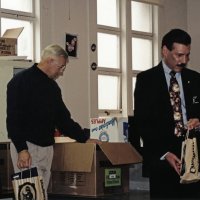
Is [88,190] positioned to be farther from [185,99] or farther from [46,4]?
[46,4]

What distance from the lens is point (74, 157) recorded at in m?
3.59

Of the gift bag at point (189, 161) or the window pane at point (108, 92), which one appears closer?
the gift bag at point (189, 161)

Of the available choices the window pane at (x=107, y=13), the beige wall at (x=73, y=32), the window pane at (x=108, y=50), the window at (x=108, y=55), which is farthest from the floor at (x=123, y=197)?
the window pane at (x=107, y=13)

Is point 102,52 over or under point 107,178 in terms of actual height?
over

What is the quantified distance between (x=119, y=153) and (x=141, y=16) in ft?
15.5

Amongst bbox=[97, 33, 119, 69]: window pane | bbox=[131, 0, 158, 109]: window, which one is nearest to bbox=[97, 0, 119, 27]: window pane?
bbox=[97, 33, 119, 69]: window pane

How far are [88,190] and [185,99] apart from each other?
106cm

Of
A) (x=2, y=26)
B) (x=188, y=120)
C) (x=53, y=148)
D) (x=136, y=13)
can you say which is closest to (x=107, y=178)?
(x=53, y=148)

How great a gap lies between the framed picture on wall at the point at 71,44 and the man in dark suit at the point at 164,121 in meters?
3.82

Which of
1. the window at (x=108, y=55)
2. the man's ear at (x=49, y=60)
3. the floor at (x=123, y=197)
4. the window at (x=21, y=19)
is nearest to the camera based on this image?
the floor at (x=123, y=197)

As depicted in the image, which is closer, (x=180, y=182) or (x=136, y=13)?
(x=180, y=182)

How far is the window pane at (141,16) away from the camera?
7.91 meters

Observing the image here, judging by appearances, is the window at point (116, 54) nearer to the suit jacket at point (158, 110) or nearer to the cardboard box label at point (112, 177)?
the cardboard box label at point (112, 177)

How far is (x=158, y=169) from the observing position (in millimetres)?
2793
